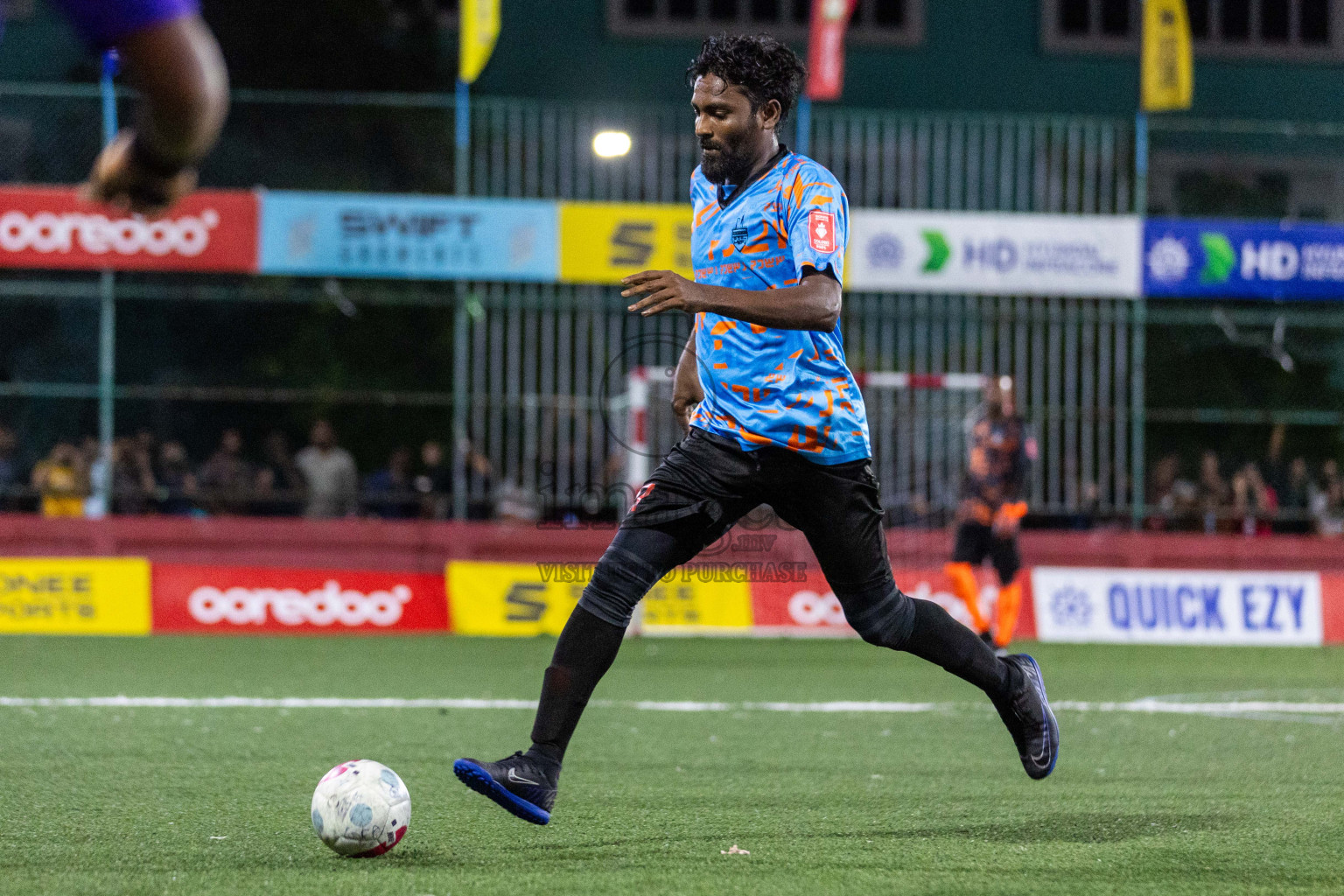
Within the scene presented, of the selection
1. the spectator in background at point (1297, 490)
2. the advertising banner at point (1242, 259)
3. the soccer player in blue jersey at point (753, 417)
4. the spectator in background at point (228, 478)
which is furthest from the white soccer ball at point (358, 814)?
the spectator in background at point (1297, 490)

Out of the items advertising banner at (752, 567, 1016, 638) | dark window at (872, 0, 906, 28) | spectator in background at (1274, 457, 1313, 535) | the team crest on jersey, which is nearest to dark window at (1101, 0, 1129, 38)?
dark window at (872, 0, 906, 28)

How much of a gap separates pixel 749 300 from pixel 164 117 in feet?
5.62

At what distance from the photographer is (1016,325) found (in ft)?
55.4

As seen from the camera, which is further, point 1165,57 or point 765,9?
point 765,9

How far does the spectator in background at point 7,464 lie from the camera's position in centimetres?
1602

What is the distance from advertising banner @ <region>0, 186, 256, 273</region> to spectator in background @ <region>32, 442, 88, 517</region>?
6.29 feet

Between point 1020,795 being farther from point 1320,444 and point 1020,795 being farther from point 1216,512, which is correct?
point 1320,444

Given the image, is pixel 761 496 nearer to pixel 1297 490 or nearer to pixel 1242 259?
pixel 1242 259

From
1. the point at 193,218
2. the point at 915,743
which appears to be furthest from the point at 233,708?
the point at 193,218

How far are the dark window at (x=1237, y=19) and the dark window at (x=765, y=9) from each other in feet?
21.6

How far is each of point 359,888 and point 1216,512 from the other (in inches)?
540

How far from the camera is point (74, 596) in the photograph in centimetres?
1427

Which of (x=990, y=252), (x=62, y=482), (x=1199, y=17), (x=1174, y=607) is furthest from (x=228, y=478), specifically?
(x=1199, y=17)

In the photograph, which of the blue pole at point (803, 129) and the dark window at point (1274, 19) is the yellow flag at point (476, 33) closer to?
the blue pole at point (803, 129)
